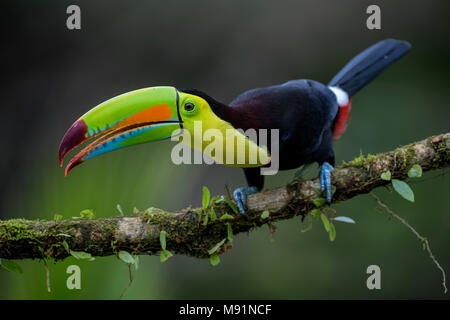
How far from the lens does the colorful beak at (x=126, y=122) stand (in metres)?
2.15

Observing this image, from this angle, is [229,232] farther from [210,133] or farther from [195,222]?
[210,133]

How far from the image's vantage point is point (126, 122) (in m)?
2.20

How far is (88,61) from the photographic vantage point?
5.39 meters

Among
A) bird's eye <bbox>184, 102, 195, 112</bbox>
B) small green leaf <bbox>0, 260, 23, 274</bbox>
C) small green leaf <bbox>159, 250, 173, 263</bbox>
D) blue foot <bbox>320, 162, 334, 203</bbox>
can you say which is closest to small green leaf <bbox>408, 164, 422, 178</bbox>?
blue foot <bbox>320, 162, 334, 203</bbox>

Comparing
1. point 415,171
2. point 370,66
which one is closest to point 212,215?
point 415,171

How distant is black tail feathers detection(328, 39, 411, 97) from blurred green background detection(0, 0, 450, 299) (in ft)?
3.69

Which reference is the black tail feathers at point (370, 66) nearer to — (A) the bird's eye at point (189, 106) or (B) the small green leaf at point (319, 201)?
(B) the small green leaf at point (319, 201)

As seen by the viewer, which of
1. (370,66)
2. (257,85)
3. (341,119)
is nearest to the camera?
(341,119)

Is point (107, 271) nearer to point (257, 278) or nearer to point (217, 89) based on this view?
point (257, 278)

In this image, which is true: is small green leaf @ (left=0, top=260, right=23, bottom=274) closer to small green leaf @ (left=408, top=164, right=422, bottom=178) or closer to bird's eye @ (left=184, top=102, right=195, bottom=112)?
bird's eye @ (left=184, top=102, right=195, bottom=112)

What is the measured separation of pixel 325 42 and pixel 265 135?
10.9ft

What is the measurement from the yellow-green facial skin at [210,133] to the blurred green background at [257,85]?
4.71 feet

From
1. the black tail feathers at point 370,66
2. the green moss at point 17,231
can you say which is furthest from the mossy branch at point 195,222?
the black tail feathers at point 370,66

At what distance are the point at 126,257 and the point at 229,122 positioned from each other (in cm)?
77
